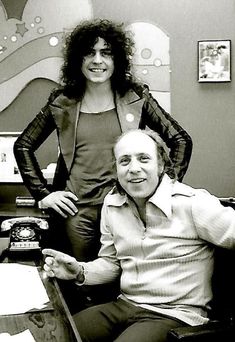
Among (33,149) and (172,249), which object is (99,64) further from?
(172,249)

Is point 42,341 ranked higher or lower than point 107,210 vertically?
lower

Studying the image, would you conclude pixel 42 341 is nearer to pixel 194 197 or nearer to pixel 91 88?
pixel 194 197

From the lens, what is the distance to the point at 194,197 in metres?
2.05

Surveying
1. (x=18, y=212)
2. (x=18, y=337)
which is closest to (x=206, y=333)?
(x=18, y=337)

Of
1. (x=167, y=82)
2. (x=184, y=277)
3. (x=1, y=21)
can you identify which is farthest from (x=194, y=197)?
(x=1, y=21)

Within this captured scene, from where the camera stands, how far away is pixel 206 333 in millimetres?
1638

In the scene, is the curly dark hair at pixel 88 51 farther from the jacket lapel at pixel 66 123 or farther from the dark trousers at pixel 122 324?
the dark trousers at pixel 122 324

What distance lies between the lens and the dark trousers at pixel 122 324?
1.88 m

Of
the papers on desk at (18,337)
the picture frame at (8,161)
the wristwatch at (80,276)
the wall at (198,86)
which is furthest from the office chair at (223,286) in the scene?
the picture frame at (8,161)

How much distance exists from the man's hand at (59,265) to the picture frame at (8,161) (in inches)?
72.7

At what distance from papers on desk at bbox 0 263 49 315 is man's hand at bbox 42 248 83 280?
2.2 inches

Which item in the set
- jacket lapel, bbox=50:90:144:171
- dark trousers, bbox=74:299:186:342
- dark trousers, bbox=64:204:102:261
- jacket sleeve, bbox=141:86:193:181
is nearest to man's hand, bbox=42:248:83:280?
dark trousers, bbox=74:299:186:342

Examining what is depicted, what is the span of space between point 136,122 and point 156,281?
0.89 meters

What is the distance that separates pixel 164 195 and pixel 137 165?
15 cm
